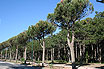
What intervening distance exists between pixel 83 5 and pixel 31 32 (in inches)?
654

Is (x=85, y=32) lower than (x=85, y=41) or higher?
higher

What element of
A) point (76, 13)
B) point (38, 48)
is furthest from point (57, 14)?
point (38, 48)

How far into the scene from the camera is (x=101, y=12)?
28.3 metres

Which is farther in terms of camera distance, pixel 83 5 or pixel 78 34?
pixel 78 34

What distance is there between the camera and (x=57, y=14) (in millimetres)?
16422

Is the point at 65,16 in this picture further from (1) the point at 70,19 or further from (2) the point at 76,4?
(2) the point at 76,4

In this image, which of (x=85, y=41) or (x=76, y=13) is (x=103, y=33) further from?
(x=76, y=13)

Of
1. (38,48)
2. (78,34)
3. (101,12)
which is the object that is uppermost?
(101,12)

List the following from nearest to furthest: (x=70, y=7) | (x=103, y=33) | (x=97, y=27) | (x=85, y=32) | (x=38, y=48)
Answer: (x=70, y=7)
(x=103, y=33)
(x=97, y=27)
(x=85, y=32)
(x=38, y=48)

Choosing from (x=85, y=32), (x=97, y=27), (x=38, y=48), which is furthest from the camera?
(x=38, y=48)

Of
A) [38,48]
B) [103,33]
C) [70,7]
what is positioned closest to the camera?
[70,7]

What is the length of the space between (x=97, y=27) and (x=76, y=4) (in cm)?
1462

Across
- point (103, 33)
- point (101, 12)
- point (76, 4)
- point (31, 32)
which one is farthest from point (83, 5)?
point (31, 32)

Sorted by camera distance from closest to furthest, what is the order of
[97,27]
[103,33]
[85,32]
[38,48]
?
[103,33] < [97,27] < [85,32] < [38,48]
